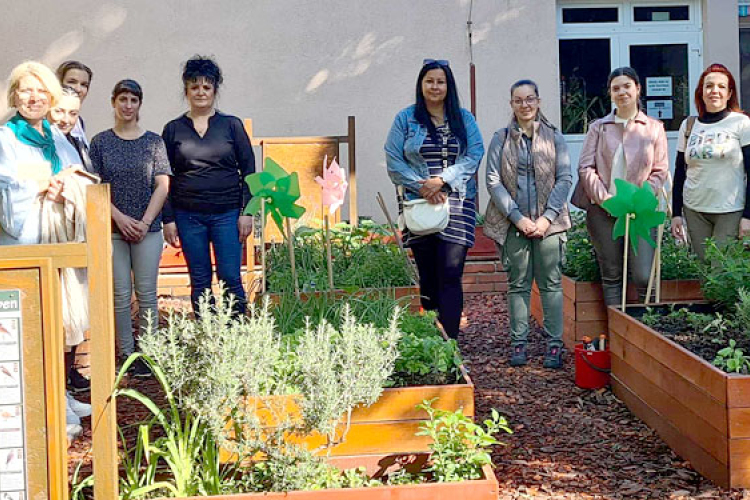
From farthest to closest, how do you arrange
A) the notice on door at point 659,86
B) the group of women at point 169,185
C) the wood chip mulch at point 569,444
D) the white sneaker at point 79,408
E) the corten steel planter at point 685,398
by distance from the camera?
the notice on door at point 659,86
the group of women at point 169,185
the white sneaker at point 79,408
the wood chip mulch at point 569,444
the corten steel planter at point 685,398

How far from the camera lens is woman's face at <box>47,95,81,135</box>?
14.9ft

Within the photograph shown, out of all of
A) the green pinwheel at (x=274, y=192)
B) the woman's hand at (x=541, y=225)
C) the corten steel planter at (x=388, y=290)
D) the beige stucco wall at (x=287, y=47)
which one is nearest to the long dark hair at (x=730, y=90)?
the woman's hand at (x=541, y=225)

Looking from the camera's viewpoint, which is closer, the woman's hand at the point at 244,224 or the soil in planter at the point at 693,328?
the soil in planter at the point at 693,328

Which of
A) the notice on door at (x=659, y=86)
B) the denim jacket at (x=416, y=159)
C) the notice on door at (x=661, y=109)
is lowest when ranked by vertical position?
the denim jacket at (x=416, y=159)

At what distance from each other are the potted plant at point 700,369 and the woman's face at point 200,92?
93.0 inches

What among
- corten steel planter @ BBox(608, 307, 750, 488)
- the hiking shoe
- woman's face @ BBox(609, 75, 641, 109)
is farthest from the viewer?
the hiking shoe

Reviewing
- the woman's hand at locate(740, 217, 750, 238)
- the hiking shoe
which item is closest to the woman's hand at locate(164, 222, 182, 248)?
the hiking shoe

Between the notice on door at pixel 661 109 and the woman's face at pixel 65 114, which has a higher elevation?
the notice on door at pixel 661 109

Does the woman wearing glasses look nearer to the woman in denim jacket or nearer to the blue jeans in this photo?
the woman in denim jacket

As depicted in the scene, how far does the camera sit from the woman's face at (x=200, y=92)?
191 inches

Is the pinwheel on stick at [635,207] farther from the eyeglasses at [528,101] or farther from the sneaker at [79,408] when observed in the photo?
the sneaker at [79,408]

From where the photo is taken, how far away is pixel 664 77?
362 inches

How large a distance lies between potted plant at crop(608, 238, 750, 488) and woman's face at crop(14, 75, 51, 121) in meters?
2.79

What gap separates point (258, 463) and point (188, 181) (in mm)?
2224
